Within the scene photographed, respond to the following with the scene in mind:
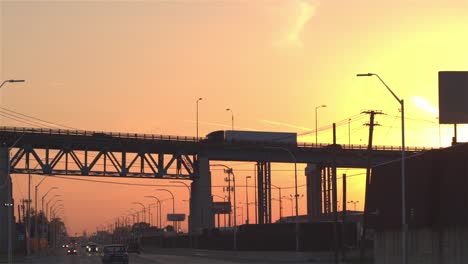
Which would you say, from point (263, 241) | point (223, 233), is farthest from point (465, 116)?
point (223, 233)

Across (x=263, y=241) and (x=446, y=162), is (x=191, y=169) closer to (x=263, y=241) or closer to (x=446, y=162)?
(x=263, y=241)

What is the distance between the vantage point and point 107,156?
117875 mm

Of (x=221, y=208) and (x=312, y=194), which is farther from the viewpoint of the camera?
(x=221, y=208)

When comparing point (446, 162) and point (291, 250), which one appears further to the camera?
point (291, 250)

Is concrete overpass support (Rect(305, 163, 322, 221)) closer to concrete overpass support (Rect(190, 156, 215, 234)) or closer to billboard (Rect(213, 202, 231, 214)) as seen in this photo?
billboard (Rect(213, 202, 231, 214))

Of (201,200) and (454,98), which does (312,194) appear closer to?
(201,200)

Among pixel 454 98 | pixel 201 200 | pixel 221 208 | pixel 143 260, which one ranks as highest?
pixel 454 98

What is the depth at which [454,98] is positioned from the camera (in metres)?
59.0

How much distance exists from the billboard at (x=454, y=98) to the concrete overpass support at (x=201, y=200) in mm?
65402

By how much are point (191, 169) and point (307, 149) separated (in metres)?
19.8

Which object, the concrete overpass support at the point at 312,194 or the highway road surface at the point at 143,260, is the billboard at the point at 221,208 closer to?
the concrete overpass support at the point at 312,194

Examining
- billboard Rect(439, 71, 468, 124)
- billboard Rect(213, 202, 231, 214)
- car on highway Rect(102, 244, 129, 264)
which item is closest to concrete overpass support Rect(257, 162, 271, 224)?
billboard Rect(213, 202, 231, 214)

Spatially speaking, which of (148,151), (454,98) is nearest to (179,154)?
(148,151)

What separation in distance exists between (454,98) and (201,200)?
68085 millimetres
